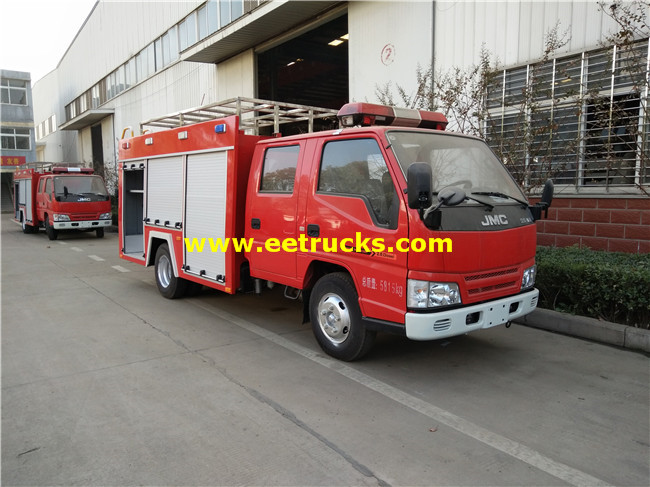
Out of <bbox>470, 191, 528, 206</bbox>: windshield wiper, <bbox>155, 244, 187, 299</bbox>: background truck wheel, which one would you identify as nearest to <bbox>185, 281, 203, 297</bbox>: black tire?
<bbox>155, 244, 187, 299</bbox>: background truck wheel

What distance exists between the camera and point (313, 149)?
488cm

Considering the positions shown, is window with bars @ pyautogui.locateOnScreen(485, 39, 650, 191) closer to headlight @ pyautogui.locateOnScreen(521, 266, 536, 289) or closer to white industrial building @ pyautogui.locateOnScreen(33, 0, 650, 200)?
white industrial building @ pyautogui.locateOnScreen(33, 0, 650, 200)

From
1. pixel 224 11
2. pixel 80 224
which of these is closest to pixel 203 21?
pixel 224 11

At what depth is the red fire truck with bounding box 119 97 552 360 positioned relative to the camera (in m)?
3.92

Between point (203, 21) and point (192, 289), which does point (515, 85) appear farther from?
point (203, 21)

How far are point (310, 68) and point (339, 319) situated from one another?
1624cm

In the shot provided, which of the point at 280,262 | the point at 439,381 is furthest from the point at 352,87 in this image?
the point at 439,381

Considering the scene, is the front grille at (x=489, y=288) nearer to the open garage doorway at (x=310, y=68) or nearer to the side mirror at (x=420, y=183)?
the side mirror at (x=420, y=183)

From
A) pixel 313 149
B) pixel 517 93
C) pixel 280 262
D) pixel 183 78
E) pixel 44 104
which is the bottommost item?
pixel 280 262

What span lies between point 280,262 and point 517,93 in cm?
579

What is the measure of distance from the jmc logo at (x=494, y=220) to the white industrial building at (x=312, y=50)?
11.6 ft

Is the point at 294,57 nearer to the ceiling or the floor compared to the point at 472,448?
nearer to the ceiling

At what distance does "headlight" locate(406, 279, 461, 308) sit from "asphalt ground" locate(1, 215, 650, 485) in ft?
2.56

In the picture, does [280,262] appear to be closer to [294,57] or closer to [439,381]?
[439,381]
